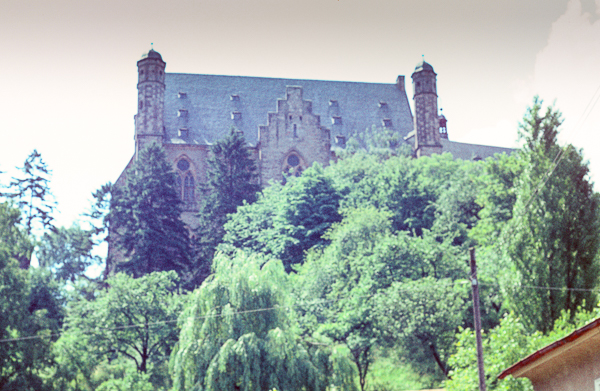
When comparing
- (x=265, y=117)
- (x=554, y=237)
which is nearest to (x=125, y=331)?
(x=554, y=237)

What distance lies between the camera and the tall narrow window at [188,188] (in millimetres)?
60344

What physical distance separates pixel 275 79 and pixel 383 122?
10.5 m

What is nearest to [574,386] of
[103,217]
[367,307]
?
[367,307]

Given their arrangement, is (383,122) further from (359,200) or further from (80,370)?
(80,370)

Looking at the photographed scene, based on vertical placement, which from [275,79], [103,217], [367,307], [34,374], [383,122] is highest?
[275,79]

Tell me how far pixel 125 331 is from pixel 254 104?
35.5m

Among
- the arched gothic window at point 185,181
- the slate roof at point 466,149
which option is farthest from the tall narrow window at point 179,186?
the slate roof at point 466,149

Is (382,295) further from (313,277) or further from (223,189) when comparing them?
(223,189)

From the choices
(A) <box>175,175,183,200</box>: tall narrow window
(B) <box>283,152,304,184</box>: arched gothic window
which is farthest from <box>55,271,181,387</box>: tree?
(B) <box>283,152,304,184</box>: arched gothic window

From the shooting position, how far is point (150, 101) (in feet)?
192

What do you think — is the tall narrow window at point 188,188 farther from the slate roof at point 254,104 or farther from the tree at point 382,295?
the tree at point 382,295

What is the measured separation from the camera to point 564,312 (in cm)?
2062

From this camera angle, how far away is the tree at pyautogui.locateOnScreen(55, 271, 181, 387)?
32.4 meters

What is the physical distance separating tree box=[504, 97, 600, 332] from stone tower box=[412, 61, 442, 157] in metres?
37.1
